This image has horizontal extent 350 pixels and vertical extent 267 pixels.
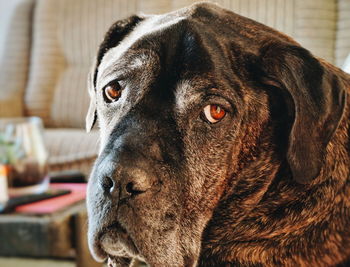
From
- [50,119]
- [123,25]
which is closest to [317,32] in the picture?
[123,25]

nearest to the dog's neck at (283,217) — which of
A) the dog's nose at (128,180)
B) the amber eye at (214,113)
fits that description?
the amber eye at (214,113)

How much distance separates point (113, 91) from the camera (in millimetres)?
1208

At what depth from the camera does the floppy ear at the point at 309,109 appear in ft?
3.50

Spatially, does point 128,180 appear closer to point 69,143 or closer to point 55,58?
point 69,143

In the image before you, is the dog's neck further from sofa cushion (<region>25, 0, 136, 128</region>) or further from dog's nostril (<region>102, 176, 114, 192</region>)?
sofa cushion (<region>25, 0, 136, 128</region>)

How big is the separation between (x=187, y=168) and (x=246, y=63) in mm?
285

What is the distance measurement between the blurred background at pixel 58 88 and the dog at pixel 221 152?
1.84 ft

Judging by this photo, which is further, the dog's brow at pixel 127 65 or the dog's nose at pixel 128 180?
the dog's brow at pixel 127 65

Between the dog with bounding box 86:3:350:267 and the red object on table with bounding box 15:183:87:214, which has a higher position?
the dog with bounding box 86:3:350:267

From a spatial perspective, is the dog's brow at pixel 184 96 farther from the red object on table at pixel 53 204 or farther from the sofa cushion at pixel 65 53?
the sofa cushion at pixel 65 53

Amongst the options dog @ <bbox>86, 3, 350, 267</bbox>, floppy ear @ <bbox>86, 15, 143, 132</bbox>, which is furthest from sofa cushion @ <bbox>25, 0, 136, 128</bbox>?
dog @ <bbox>86, 3, 350, 267</bbox>

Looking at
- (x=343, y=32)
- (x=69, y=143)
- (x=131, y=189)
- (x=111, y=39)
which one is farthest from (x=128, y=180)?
(x=69, y=143)

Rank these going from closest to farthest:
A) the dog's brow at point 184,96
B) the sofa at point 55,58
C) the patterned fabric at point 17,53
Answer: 1. the dog's brow at point 184,96
2. the sofa at point 55,58
3. the patterned fabric at point 17,53

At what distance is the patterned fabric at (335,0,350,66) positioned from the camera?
2.18 meters
